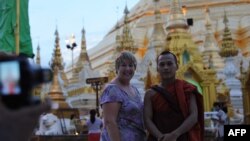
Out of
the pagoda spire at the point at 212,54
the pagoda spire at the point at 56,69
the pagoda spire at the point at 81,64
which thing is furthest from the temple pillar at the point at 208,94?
the pagoda spire at the point at 81,64

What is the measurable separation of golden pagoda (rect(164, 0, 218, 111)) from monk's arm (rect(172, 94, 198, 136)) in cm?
1381

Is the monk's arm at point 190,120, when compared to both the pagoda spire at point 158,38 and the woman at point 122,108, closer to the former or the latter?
the woman at point 122,108

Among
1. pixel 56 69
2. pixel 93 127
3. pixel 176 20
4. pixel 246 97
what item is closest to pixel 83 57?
pixel 56 69

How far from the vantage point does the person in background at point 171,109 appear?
3.02 meters

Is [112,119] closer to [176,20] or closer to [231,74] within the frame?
[231,74]

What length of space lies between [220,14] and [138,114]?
24244mm

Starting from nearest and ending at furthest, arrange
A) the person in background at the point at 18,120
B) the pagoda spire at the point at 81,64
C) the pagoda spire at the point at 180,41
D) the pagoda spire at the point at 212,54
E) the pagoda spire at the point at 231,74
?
the person in background at the point at 18,120 < the pagoda spire at the point at 231,74 < the pagoda spire at the point at 180,41 < the pagoda spire at the point at 212,54 < the pagoda spire at the point at 81,64

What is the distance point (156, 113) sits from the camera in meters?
3.09

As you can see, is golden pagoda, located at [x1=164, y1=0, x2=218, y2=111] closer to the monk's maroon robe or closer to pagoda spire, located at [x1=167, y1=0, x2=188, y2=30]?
pagoda spire, located at [x1=167, y1=0, x2=188, y2=30]

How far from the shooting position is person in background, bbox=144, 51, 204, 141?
9.92ft

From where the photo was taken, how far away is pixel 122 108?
3125 millimetres

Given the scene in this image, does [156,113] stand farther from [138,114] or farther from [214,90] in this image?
[214,90]

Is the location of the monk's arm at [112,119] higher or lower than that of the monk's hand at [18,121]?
lower

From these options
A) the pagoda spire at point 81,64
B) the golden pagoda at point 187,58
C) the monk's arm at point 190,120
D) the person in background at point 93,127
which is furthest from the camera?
the pagoda spire at point 81,64
